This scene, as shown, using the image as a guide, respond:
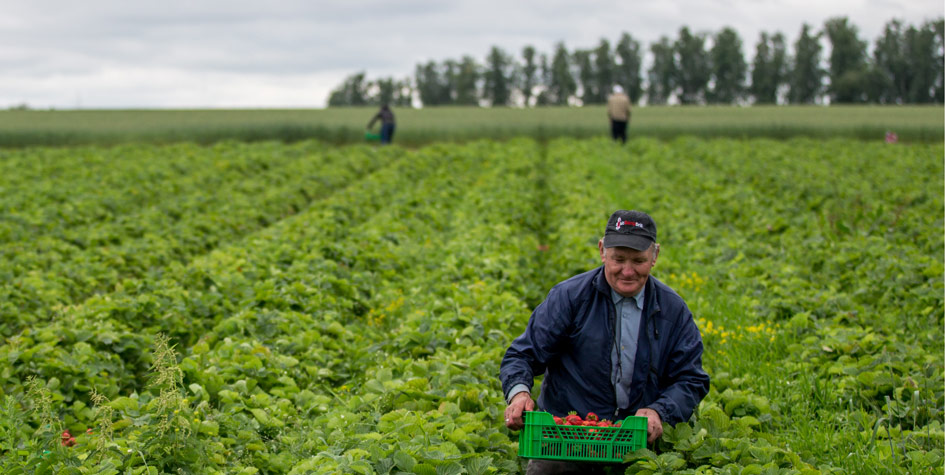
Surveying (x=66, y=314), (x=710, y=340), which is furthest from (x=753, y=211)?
(x=66, y=314)

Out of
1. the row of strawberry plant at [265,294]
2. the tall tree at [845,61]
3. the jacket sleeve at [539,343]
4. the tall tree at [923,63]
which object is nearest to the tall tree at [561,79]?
the tall tree at [845,61]

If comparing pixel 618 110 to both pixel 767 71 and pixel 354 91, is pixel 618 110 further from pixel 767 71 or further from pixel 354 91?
pixel 354 91

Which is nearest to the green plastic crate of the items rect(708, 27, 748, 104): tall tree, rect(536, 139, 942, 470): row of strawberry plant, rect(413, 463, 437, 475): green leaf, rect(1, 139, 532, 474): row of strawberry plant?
rect(536, 139, 942, 470): row of strawberry plant

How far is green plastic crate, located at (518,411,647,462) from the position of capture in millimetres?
3420

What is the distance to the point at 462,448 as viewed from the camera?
12.9 ft

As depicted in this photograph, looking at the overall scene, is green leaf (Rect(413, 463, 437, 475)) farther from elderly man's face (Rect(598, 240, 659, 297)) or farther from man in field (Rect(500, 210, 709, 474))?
elderly man's face (Rect(598, 240, 659, 297))

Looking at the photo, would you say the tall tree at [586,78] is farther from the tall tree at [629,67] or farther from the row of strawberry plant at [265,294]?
the row of strawberry plant at [265,294]

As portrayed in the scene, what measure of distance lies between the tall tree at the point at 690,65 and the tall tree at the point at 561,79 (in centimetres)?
1149

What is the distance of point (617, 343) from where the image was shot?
12.3ft

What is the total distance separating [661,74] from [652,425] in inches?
3096

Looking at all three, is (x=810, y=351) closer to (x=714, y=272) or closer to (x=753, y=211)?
(x=714, y=272)

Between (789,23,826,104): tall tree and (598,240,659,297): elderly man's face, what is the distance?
249 ft

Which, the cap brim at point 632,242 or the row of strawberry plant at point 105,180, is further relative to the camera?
the row of strawberry plant at point 105,180

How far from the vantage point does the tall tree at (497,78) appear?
85.9 metres
